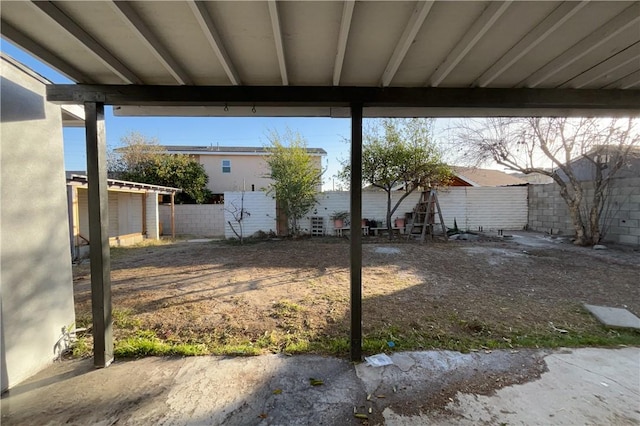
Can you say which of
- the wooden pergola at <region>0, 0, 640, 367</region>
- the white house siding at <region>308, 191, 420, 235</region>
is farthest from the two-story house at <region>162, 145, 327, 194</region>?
the wooden pergola at <region>0, 0, 640, 367</region>

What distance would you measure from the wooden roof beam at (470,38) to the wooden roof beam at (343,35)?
0.71m

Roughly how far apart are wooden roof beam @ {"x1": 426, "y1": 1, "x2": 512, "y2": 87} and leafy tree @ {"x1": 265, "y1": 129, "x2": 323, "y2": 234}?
801cm

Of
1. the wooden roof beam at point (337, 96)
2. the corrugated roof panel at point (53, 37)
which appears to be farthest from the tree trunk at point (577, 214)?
the corrugated roof panel at point (53, 37)

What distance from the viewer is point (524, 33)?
1.71 m

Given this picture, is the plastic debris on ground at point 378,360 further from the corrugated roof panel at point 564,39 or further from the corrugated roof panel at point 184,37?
the corrugated roof panel at point 184,37

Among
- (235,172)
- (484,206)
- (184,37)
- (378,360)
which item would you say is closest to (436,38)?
(184,37)

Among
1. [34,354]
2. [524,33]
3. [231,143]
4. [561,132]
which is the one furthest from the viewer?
[231,143]

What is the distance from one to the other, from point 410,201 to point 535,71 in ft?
31.0

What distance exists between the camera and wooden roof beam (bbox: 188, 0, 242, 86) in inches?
57.6

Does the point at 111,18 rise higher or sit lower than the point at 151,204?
higher

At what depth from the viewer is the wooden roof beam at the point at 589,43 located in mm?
1550

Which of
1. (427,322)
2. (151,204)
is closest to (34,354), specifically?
(427,322)

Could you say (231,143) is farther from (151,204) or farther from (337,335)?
(337,335)

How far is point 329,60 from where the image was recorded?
1.98 meters
